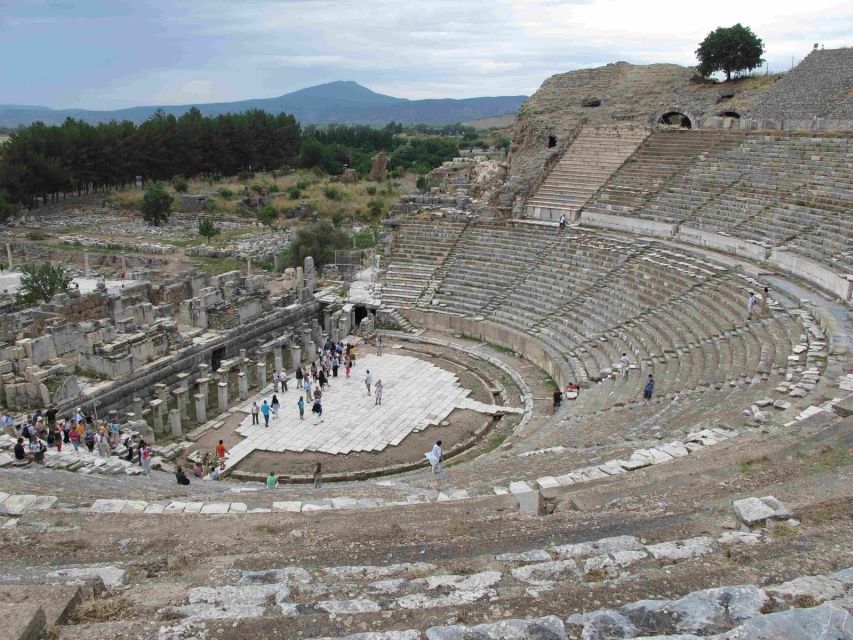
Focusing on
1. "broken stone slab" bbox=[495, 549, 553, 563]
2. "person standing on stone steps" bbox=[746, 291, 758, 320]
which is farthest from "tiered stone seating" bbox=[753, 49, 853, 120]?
"broken stone slab" bbox=[495, 549, 553, 563]

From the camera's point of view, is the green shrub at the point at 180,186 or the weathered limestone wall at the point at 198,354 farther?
the green shrub at the point at 180,186

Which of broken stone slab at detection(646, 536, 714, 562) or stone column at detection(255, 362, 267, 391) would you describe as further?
stone column at detection(255, 362, 267, 391)

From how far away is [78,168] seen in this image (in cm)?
4972

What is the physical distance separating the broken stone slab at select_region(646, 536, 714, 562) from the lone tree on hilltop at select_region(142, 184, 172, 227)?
137 feet

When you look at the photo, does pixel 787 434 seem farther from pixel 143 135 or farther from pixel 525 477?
pixel 143 135

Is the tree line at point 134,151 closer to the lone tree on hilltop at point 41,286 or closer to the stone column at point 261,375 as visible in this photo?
the lone tree on hilltop at point 41,286

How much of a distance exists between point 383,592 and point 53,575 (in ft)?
10.0

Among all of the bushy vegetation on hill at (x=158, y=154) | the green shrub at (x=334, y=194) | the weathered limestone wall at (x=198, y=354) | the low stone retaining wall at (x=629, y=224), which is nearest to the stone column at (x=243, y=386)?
the weathered limestone wall at (x=198, y=354)

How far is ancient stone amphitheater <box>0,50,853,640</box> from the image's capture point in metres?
4.71

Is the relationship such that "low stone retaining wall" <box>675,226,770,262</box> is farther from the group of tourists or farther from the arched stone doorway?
the group of tourists

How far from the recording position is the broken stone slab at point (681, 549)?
5.68 metres

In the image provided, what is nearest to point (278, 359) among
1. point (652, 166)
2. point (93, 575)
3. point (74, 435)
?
point (74, 435)

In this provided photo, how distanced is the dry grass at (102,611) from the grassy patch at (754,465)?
21.7ft

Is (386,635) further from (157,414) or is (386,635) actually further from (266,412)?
(157,414)
